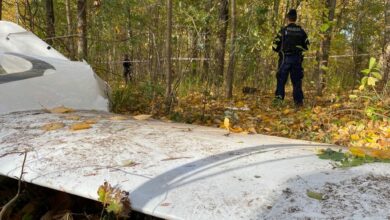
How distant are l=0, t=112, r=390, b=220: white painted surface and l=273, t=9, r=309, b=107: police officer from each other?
4101 mm

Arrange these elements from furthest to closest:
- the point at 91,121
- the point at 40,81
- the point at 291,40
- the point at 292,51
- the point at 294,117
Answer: the point at 292,51, the point at 291,40, the point at 294,117, the point at 40,81, the point at 91,121

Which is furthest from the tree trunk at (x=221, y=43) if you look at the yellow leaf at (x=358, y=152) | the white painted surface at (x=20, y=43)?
the yellow leaf at (x=358, y=152)

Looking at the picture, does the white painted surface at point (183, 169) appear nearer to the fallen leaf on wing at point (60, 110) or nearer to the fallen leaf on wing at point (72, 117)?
the fallen leaf on wing at point (72, 117)

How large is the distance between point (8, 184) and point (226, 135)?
53.3 inches

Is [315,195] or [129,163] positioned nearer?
[315,195]

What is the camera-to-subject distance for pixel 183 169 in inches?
65.5

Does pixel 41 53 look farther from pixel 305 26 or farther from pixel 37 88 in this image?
pixel 305 26

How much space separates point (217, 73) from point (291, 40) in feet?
6.65

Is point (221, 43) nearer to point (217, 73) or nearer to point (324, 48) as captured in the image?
point (217, 73)

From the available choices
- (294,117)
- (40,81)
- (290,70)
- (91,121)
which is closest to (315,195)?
(91,121)

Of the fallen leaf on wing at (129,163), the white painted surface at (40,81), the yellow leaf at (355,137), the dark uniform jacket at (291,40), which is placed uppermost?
the dark uniform jacket at (291,40)

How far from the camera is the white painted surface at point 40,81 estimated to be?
9.90 feet

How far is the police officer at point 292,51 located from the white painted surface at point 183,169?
4.10 meters

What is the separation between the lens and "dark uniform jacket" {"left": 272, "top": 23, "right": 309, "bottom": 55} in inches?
238
